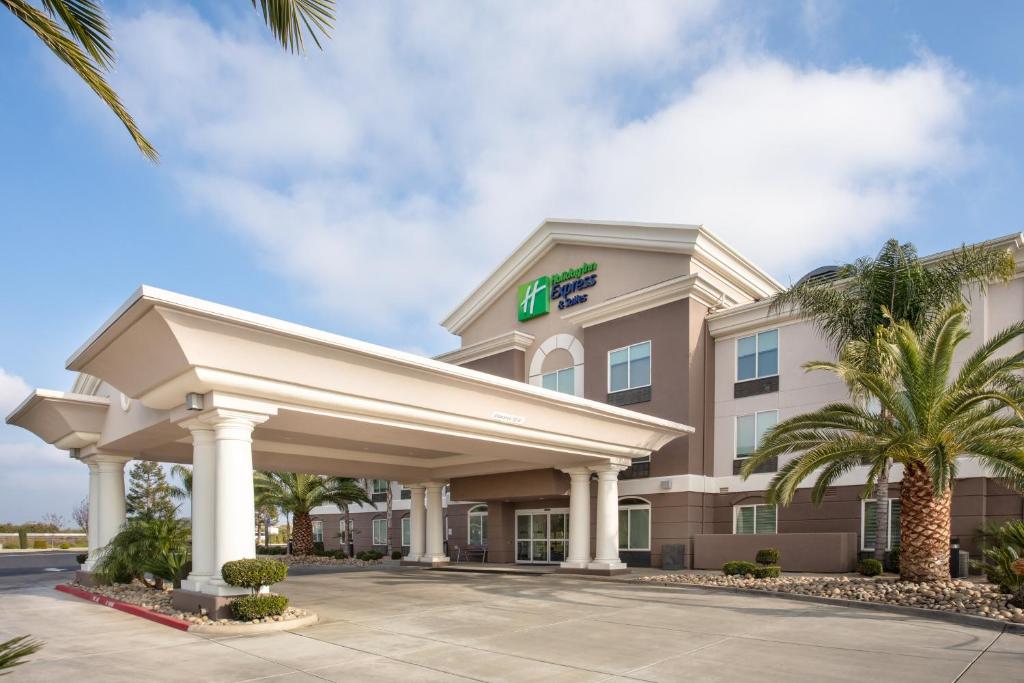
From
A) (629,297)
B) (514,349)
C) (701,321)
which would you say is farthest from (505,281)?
(701,321)

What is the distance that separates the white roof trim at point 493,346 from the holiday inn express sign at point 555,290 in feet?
4.12

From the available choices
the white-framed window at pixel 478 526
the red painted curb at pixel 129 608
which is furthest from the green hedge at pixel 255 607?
the white-framed window at pixel 478 526

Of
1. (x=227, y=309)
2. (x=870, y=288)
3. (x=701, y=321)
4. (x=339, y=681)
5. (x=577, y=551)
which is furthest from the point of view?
(x=701, y=321)

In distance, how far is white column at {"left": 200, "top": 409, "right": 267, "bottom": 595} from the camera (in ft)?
49.9

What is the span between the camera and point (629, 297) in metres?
29.6

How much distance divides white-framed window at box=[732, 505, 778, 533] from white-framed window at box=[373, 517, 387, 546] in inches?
955

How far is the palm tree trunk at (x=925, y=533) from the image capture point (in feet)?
55.5

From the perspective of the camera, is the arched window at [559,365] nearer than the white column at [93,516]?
No

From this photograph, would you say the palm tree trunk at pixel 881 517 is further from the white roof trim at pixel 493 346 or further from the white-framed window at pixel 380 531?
the white-framed window at pixel 380 531

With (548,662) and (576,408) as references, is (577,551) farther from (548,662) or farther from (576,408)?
(548,662)

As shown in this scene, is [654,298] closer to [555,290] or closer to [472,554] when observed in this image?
[555,290]

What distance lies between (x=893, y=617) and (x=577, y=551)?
12.9 m

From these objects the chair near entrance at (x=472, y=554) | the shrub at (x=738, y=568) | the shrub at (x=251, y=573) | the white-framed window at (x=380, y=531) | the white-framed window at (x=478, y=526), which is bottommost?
the white-framed window at (x=380, y=531)

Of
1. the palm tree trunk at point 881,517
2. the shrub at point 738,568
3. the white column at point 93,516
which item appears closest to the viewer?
the palm tree trunk at point 881,517
